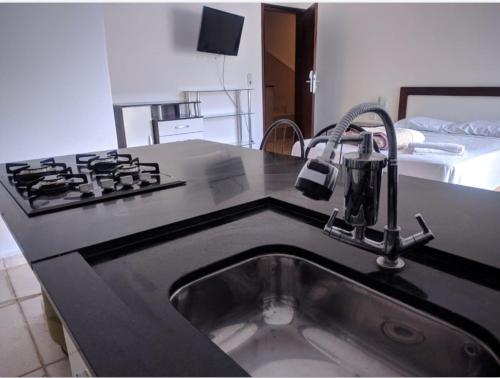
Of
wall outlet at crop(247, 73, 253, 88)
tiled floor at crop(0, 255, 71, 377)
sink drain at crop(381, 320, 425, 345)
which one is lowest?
tiled floor at crop(0, 255, 71, 377)

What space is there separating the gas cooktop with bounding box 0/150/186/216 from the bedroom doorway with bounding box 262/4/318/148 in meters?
4.24

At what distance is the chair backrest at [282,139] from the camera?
6.93 feet

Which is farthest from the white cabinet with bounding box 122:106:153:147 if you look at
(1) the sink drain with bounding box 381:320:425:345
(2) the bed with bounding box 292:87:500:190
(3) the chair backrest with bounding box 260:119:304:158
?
(1) the sink drain with bounding box 381:320:425:345

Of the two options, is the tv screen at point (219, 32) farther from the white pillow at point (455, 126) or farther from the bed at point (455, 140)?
the white pillow at point (455, 126)

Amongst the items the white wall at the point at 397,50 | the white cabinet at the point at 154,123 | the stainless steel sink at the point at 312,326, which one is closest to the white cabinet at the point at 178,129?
the white cabinet at the point at 154,123

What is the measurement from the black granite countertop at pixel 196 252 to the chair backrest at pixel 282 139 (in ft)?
2.73

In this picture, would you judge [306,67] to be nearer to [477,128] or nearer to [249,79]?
[249,79]

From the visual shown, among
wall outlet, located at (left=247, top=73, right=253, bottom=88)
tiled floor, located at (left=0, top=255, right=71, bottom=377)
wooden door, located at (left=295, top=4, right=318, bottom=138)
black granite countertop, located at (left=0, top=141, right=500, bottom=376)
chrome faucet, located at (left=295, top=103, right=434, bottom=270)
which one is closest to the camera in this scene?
black granite countertop, located at (left=0, top=141, right=500, bottom=376)

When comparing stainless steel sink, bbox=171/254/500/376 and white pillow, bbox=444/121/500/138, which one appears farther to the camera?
white pillow, bbox=444/121/500/138

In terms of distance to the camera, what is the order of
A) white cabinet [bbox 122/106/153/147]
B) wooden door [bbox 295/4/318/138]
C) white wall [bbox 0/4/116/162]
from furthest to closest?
wooden door [bbox 295/4/318/138] → white cabinet [bbox 122/106/153/147] → white wall [bbox 0/4/116/162]

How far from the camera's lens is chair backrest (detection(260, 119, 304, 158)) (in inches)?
83.1

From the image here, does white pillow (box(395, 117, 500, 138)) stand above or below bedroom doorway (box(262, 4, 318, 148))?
below

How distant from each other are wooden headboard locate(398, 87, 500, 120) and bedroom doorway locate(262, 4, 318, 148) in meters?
1.31

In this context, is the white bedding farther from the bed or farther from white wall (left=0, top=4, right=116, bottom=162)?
white wall (left=0, top=4, right=116, bottom=162)
